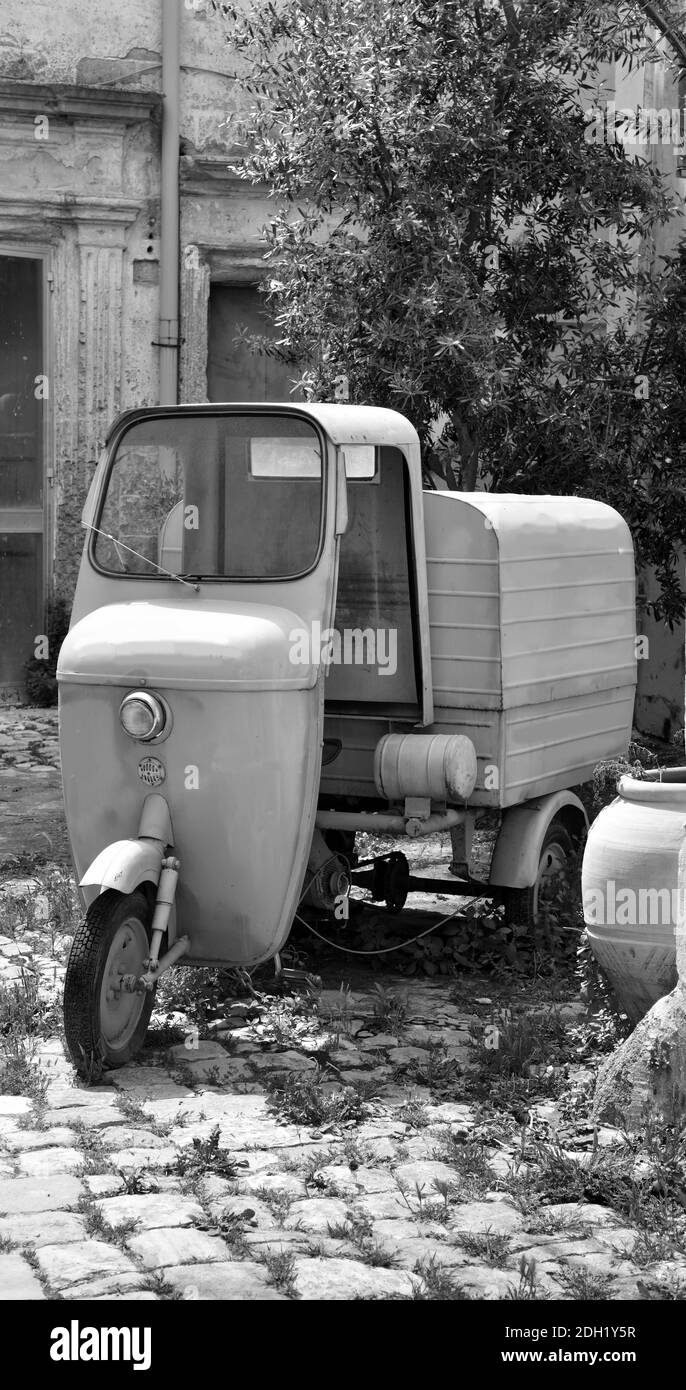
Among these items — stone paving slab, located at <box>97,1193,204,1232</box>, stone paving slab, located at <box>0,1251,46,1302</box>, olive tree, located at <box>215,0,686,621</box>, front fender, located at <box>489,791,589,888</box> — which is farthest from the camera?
olive tree, located at <box>215,0,686,621</box>

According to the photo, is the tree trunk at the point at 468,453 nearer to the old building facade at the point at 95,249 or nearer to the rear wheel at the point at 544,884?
the rear wheel at the point at 544,884

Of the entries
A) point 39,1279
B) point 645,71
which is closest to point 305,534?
point 39,1279

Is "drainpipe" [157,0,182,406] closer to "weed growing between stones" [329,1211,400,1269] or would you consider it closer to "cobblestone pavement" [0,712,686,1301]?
"cobblestone pavement" [0,712,686,1301]

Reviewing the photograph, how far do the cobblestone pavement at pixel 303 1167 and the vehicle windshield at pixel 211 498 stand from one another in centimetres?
149

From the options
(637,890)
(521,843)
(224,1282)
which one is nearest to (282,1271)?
(224,1282)

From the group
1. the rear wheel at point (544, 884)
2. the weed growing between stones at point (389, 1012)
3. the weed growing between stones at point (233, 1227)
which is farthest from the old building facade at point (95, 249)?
the weed growing between stones at point (233, 1227)

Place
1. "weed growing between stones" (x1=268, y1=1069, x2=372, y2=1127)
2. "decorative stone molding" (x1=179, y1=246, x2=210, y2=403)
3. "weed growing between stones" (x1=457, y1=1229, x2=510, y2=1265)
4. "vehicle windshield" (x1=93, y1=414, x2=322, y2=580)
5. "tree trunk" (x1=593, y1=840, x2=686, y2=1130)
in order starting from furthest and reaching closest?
"decorative stone molding" (x1=179, y1=246, x2=210, y2=403) → "vehicle windshield" (x1=93, y1=414, x2=322, y2=580) → "weed growing between stones" (x1=268, y1=1069, x2=372, y2=1127) → "tree trunk" (x1=593, y1=840, x2=686, y2=1130) → "weed growing between stones" (x1=457, y1=1229, x2=510, y2=1265)

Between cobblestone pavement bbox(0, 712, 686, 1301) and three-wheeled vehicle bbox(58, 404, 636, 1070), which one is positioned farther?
three-wheeled vehicle bbox(58, 404, 636, 1070)

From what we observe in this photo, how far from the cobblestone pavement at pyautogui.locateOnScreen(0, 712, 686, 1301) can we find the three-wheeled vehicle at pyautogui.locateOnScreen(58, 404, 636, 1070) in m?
0.28

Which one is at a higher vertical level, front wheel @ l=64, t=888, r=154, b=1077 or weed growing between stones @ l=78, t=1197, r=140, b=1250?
front wheel @ l=64, t=888, r=154, b=1077

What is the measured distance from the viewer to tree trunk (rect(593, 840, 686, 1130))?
166 inches

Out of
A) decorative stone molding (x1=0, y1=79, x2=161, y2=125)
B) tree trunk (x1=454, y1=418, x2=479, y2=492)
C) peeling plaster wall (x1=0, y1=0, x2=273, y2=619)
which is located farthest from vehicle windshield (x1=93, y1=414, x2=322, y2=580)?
decorative stone molding (x1=0, y1=79, x2=161, y2=125)

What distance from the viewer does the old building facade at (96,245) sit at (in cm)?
1145

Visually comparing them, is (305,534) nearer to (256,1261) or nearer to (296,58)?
(256,1261)
